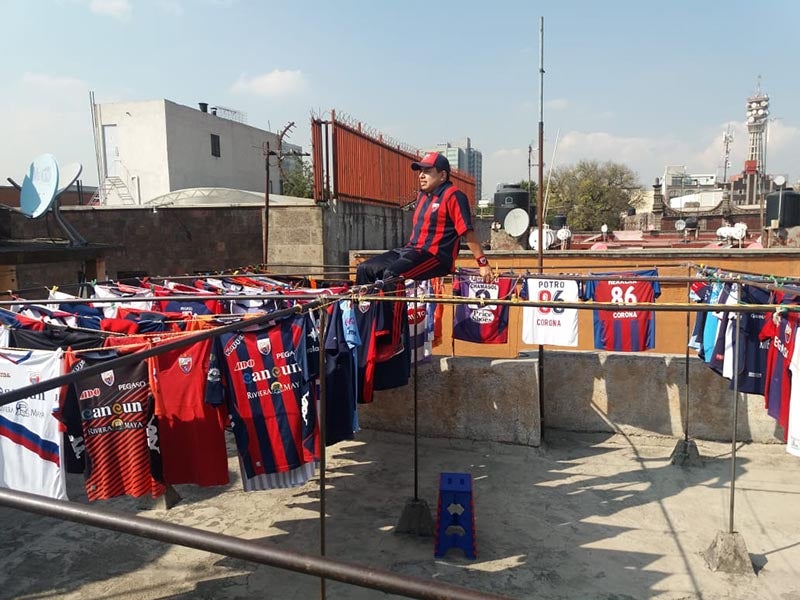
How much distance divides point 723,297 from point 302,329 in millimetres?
5683

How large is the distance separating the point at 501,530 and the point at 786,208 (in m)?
18.6

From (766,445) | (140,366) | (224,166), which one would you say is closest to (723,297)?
(766,445)

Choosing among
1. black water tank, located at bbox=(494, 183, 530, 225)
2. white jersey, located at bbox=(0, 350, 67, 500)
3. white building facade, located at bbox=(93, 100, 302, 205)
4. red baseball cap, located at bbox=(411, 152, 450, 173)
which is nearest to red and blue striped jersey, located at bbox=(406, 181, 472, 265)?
red baseball cap, located at bbox=(411, 152, 450, 173)

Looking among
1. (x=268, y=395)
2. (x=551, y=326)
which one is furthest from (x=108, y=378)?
(x=551, y=326)

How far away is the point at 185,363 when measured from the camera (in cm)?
446

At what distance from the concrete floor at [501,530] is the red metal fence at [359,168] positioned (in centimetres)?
928

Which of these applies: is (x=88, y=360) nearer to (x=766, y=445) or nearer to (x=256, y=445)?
(x=256, y=445)

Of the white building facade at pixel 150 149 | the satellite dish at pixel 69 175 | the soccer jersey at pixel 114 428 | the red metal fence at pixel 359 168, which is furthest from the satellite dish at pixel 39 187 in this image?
the white building facade at pixel 150 149

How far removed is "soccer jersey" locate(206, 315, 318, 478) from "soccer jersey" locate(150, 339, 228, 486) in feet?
0.44

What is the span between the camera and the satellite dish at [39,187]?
12023 mm

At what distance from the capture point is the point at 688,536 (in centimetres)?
601

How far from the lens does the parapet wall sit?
817 centimetres

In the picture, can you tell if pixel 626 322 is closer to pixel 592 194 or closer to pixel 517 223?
pixel 517 223

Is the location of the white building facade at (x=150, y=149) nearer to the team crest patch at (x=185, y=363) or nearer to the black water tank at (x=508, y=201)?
the black water tank at (x=508, y=201)
